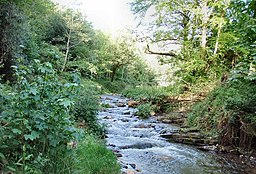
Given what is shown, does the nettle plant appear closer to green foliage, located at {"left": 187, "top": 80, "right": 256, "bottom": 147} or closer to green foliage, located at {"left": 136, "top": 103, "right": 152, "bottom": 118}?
green foliage, located at {"left": 187, "top": 80, "right": 256, "bottom": 147}

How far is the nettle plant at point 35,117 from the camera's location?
2350 mm

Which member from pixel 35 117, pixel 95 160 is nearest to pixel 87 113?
pixel 95 160

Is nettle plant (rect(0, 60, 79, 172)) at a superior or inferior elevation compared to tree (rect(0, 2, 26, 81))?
inferior

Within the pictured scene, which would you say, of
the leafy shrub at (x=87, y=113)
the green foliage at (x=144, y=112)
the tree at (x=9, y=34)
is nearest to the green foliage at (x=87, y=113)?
the leafy shrub at (x=87, y=113)

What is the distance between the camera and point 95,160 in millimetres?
3803

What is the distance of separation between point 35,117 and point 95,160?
5.69ft

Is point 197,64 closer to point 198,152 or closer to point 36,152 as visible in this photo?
point 198,152

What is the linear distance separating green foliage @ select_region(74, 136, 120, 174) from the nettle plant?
899 millimetres

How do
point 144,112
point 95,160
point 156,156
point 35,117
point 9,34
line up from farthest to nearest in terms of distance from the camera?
1. point 144,112
2. point 9,34
3. point 156,156
4. point 95,160
5. point 35,117

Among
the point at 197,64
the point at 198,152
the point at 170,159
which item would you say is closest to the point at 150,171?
the point at 170,159

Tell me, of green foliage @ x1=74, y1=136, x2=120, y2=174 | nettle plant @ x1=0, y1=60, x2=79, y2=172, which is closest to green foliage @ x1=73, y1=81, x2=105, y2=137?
green foliage @ x1=74, y1=136, x2=120, y2=174

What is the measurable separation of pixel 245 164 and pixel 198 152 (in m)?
1.17

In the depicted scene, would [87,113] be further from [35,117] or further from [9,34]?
[9,34]

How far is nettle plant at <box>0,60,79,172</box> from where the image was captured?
2350 millimetres
